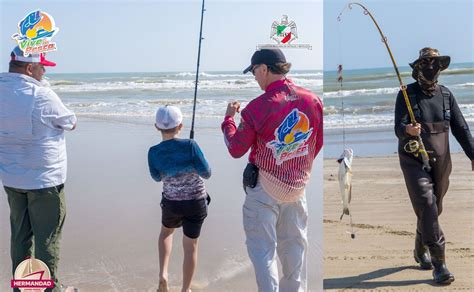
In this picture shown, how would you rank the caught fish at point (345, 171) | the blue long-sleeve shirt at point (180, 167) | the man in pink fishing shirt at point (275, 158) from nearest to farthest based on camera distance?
the man in pink fishing shirt at point (275, 158)
the blue long-sleeve shirt at point (180, 167)
the caught fish at point (345, 171)

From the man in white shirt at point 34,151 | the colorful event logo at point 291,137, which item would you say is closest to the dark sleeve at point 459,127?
the colorful event logo at point 291,137

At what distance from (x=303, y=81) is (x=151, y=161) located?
961cm

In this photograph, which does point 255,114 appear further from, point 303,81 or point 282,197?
point 303,81

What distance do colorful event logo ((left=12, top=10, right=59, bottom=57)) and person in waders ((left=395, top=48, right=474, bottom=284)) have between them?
2381 mm

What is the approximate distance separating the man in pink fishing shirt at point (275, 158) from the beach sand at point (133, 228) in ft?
3.47

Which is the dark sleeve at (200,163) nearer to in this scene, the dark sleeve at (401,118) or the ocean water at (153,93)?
the dark sleeve at (401,118)

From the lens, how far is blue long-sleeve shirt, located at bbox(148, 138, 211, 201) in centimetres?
404

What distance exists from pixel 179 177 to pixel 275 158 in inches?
29.5

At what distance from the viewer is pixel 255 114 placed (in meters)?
3.47

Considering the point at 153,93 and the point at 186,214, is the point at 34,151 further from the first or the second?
the point at 153,93

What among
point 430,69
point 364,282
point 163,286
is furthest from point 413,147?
point 163,286

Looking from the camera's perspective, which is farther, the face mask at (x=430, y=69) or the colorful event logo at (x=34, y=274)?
the face mask at (x=430, y=69)

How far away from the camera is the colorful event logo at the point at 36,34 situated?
3916 mm

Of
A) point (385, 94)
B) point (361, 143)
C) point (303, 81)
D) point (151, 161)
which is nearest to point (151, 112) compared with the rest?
point (303, 81)
